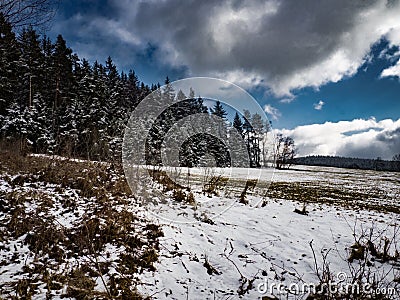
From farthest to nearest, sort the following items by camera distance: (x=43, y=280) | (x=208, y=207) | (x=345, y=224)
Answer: (x=208, y=207)
(x=345, y=224)
(x=43, y=280)

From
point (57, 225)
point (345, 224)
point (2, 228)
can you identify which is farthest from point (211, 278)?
point (345, 224)

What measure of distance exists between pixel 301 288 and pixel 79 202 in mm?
5938

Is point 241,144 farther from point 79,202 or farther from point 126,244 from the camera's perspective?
point 79,202

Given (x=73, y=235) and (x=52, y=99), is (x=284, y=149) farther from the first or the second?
(x=73, y=235)

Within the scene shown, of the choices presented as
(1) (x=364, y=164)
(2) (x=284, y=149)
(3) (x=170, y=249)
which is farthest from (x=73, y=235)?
(1) (x=364, y=164)

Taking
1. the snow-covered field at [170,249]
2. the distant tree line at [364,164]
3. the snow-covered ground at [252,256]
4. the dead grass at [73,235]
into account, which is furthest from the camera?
the distant tree line at [364,164]

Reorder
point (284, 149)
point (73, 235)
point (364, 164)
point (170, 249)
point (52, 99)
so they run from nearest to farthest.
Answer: point (73, 235) < point (170, 249) < point (52, 99) < point (284, 149) < point (364, 164)

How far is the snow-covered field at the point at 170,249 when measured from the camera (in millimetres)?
3854

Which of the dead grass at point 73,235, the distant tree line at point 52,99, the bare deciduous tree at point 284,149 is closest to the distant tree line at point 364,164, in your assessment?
the bare deciduous tree at point 284,149

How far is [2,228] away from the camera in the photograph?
16.8ft

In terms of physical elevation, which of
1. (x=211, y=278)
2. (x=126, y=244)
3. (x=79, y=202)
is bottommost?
(x=211, y=278)

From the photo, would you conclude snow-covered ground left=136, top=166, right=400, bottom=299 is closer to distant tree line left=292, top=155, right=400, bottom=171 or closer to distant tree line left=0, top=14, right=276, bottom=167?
distant tree line left=0, top=14, right=276, bottom=167

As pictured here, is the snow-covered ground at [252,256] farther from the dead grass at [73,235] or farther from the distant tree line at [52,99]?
the distant tree line at [52,99]

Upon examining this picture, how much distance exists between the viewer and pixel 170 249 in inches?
201
